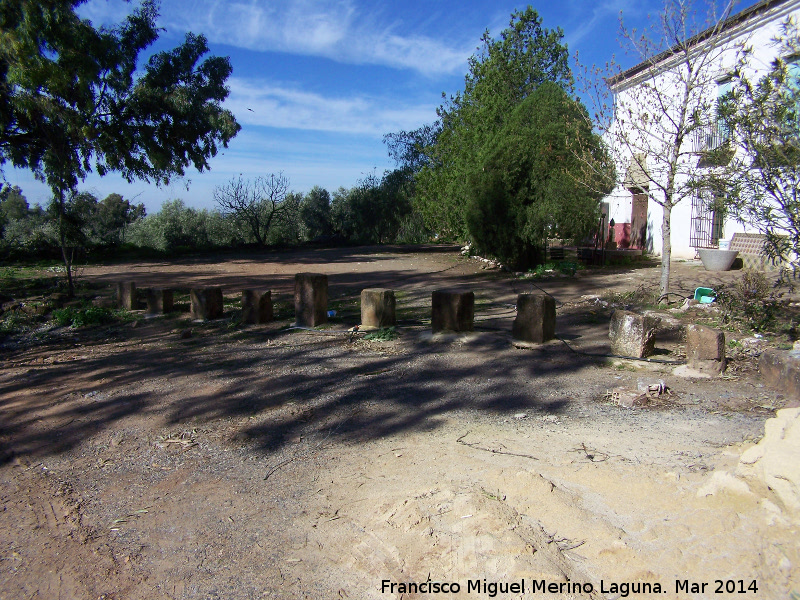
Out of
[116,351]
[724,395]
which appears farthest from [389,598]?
[116,351]

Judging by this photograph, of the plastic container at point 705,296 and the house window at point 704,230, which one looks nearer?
the plastic container at point 705,296

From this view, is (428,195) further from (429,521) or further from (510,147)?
(429,521)

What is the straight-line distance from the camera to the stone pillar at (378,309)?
26.7 ft

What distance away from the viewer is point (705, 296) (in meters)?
9.27

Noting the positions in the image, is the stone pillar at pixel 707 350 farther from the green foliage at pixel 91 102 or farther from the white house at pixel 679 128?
the green foliage at pixel 91 102

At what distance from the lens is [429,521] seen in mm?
3109

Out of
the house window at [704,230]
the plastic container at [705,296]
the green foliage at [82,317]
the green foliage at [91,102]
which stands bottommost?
the green foliage at [82,317]

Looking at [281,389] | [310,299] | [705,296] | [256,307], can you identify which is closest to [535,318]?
[281,389]

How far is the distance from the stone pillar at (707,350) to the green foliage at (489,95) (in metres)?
11.4

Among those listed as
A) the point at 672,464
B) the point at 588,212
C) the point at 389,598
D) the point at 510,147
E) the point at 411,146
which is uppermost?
the point at 411,146

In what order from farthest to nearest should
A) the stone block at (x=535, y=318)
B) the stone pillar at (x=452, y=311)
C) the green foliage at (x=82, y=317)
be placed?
the green foliage at (x=82, y=317) → the stone pillar at (x=452, y=311) → the stone block at (x=535, y=318)

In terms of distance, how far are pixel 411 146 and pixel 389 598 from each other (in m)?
37.1

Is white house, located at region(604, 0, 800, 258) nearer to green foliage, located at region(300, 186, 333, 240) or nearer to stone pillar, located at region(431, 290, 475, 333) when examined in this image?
stone pillar, located at region(431, 290, 475, 333)

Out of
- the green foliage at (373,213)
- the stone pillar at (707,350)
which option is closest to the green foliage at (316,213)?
the green foliage at (373,213)
